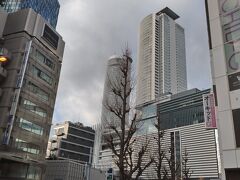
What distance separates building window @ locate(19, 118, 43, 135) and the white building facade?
30055 mm

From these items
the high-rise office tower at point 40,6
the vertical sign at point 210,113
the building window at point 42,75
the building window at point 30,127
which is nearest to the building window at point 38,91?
the building window at point 42,75

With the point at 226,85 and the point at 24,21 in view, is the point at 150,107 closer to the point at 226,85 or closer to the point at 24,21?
the point at 24,21

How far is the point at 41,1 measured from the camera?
108562mm

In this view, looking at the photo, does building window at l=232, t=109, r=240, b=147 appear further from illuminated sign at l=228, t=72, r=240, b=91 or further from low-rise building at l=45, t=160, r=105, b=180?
low-rise building at l=45, t=160, r=105, b=180

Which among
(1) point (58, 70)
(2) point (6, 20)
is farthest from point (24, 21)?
(1) point (58, 70)

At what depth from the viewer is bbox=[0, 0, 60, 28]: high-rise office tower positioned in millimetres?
104875

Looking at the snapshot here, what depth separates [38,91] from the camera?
42688 mm

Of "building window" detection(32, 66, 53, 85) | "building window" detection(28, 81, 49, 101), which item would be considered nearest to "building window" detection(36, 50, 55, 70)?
"building window" detection(32, 66, 53, 85)

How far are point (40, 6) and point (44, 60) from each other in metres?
71.7

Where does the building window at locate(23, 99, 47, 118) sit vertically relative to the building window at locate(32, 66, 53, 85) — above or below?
below

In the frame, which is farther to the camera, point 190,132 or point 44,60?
point 190,132

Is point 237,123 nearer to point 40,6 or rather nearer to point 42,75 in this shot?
point 42,75

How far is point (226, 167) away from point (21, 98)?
32157 millimetres

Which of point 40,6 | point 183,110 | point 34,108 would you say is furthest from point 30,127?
point 183,110
